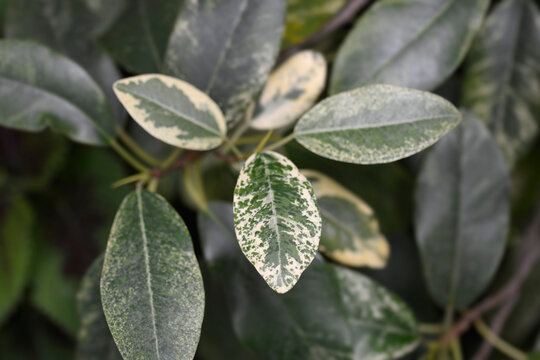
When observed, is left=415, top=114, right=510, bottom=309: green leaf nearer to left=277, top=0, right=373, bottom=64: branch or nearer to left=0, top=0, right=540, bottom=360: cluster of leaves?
left=0, top=0, right=540, bottom=360: cluster of leaves

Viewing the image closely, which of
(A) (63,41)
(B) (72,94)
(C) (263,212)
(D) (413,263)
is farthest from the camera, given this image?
(D) (413,263)

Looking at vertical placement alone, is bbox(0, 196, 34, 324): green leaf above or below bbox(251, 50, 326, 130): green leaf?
below

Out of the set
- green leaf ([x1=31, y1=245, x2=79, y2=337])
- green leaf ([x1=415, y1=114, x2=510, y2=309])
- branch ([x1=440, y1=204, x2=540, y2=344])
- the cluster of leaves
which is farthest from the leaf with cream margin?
green leaf ([x1=31, y1=245, x2=79, y2=337])

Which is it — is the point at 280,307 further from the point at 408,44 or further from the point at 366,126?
the point at 408,44

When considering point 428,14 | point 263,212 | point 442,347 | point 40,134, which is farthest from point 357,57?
point 40,134

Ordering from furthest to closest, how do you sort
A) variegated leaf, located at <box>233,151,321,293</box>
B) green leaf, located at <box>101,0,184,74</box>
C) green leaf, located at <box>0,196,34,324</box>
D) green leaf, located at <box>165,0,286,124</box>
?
green leaf, located at <box>0,196,34,324</box>
green leaf, located at <box>101,0,184,74</box>
green leaf, located at <box>165,0,286,124</box>
variegated leaf, located at <box>233,151,321,293</box>

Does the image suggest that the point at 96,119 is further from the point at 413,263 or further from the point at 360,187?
the point at 413,263

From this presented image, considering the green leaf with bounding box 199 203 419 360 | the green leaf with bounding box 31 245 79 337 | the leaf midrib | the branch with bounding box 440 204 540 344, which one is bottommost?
the green leaf with bounding box 31 245 79 337

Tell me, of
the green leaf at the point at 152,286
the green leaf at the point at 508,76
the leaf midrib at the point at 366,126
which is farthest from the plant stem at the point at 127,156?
the green leaf at the point at 508,76
